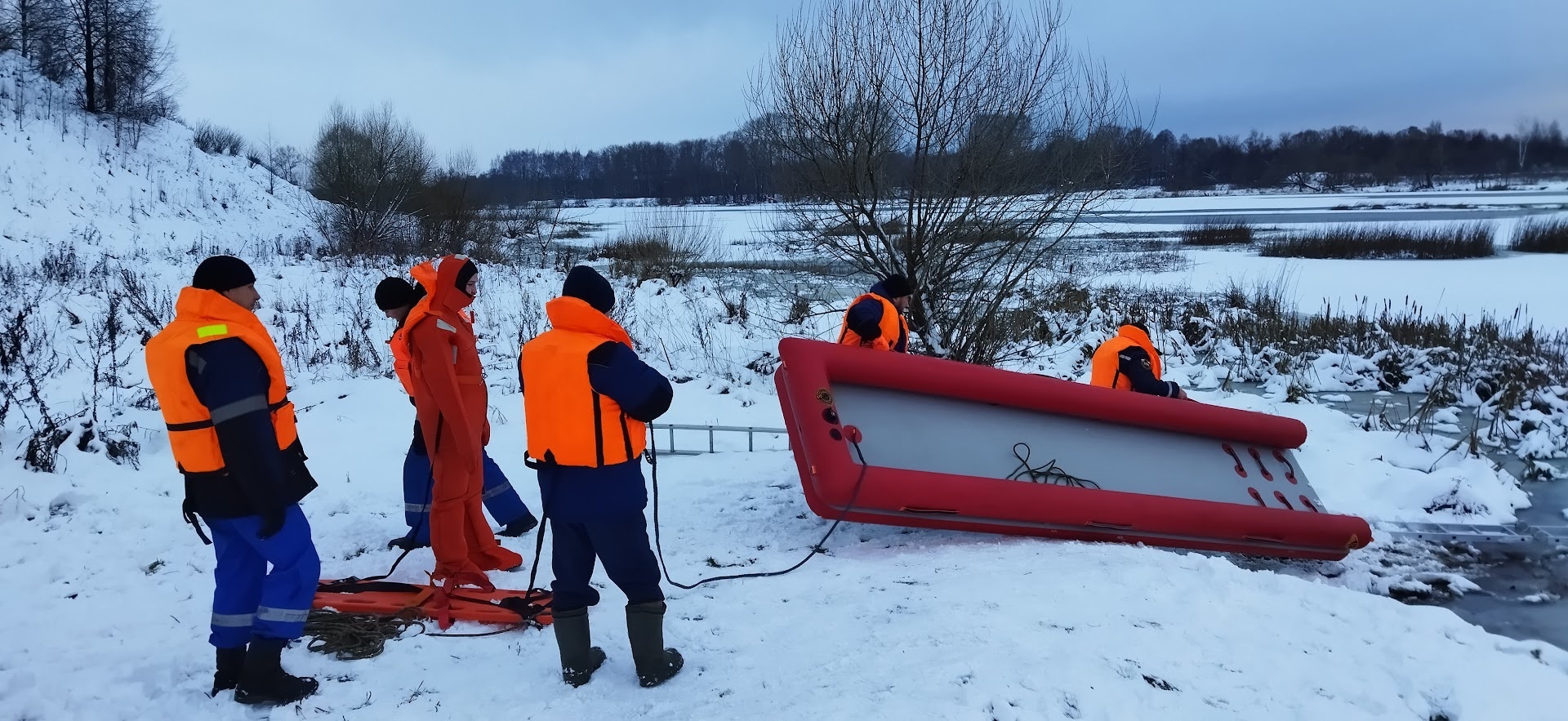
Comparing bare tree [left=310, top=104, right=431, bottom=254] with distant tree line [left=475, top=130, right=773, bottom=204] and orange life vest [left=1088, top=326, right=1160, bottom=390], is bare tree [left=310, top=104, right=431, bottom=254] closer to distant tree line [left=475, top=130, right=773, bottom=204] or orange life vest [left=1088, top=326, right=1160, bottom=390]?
distant tree line [left=475, top=130, right=773, bottom=204]

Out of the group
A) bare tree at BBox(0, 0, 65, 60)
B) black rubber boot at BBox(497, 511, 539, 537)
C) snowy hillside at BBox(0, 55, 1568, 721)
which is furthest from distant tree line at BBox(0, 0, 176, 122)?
black rubber boot at BBox(497, 511, 539, 537)

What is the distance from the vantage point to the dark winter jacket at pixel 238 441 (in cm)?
242

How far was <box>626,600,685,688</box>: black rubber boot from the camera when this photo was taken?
269 cm

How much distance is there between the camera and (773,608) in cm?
333

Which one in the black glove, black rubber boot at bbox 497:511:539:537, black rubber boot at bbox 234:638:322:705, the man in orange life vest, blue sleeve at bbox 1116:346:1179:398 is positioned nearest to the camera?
the black glove

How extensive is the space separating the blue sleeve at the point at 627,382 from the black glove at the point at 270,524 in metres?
1.05

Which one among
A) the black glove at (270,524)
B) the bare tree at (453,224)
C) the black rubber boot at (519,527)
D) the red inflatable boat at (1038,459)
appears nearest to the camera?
the black glove at (270,524)

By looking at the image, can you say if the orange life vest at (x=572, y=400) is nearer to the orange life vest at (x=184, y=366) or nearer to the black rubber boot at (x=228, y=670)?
the orange life vest at (x=184, y=366)

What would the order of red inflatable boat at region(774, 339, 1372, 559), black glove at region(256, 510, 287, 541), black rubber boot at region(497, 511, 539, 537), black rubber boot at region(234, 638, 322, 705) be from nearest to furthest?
black glove at region(256, 510, 287, 541) < black rubber boot at region(234, 638, 322, 705) < red inflatable boat at region(774, 339, 1372, 559) < black rubber boot at region(497, 511, 539, 537)

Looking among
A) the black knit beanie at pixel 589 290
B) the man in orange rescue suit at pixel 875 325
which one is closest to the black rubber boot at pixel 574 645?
the black knit beanie at pixel 589 290

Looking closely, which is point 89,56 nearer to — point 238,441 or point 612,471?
point 238,441

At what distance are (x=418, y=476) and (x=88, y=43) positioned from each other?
70.7 feet

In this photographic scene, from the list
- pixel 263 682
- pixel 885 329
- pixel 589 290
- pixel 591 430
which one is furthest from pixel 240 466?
pixel 885 329

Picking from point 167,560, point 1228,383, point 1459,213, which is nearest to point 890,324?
point 167,560
